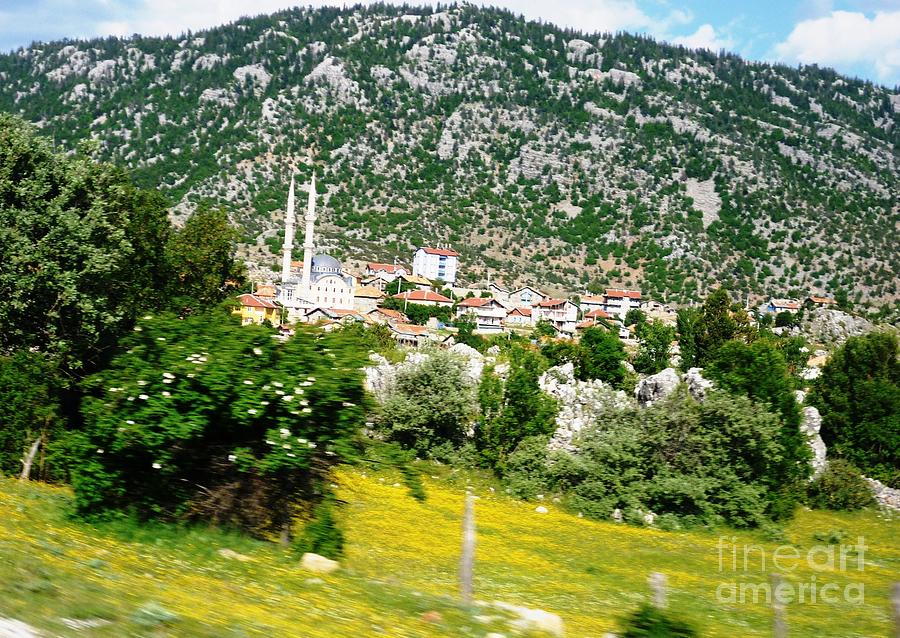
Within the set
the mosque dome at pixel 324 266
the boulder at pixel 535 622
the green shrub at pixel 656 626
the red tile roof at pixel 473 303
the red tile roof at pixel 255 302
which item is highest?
the mosque dome at pixel 324 266

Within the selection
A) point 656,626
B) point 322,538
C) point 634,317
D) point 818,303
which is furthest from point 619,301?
point 656,626

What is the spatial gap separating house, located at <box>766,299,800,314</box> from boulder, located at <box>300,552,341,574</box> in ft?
333

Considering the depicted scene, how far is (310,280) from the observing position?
297 ft

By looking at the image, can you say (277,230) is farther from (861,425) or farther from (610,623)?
(610,623)

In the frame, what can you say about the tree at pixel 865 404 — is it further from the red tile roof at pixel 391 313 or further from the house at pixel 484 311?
the red tile roof at pixel 391 313

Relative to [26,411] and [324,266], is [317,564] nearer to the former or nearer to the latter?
[26,411]

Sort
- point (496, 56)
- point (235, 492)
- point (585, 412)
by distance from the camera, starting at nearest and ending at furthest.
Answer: point (235, 492) → point (585, 412) → point (496, 56)

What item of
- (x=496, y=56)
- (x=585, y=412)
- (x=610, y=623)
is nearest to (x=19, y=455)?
(x=610, y=623)

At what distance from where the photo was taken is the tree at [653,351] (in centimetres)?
6055

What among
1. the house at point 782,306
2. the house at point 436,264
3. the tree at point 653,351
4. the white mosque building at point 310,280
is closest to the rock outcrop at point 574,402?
the tree at point 653,351

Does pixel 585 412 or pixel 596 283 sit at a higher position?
pixel 596 283

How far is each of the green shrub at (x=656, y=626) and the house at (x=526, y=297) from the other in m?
96.3

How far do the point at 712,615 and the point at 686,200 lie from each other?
132 m

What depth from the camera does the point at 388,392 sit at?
35281mm
